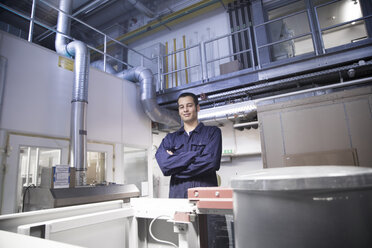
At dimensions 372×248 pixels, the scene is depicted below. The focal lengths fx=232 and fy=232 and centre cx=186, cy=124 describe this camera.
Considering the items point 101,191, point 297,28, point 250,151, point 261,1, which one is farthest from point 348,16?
point 101,191

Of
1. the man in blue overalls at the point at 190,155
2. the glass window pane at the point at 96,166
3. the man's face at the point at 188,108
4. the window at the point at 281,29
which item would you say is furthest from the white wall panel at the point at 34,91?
the window at the point at 281,29

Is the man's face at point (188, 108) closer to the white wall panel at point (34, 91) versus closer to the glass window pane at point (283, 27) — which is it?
the white wall panel at point (34, 91)

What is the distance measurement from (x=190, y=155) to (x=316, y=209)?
1.09 meters

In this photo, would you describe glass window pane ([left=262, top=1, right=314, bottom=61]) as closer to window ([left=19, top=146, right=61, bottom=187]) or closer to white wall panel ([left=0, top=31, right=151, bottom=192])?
white wall panel ([left=0, top=31, right=151, bottom=192])

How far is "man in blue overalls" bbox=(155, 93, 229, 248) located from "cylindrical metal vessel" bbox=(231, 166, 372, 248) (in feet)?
3.35

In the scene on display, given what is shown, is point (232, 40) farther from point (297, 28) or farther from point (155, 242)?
point (155, 242)

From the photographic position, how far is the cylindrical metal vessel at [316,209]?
13.9 inches

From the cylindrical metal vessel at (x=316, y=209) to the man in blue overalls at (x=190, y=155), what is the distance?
1022mm

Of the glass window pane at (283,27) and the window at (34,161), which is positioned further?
the glass window pane at (283,27)

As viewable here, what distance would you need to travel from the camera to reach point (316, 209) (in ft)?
1.19

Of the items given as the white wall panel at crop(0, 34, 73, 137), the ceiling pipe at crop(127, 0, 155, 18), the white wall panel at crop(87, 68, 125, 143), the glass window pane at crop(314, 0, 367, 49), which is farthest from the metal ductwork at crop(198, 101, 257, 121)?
the glass window pane at crop(314, 0, 367, 49)

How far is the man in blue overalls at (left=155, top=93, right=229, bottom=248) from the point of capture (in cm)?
143

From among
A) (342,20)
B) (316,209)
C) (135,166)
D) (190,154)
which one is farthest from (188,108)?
(342,20)

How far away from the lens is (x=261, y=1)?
4.74m
